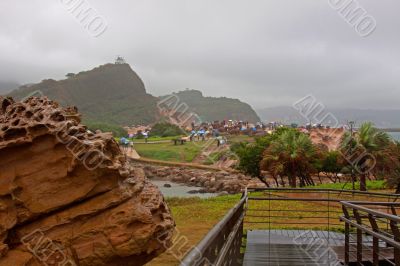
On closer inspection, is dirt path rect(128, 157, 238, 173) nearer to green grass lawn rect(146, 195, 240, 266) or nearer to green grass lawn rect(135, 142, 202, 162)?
green grass lawn rect(135, 142, 202, 162)

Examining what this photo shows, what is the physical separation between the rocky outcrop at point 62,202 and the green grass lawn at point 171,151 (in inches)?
2727

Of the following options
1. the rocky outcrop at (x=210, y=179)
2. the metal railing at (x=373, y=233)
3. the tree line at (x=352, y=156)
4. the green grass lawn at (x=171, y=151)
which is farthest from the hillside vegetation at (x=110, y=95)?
the metal railing at (x=373, y=233)

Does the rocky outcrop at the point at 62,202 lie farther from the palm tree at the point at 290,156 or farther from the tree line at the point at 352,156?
the palm tree at the point at 290,156

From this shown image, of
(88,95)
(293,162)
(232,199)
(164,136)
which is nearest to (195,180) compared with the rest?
(293,162)

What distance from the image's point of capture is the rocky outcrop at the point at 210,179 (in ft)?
134

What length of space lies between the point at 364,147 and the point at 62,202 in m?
22.7

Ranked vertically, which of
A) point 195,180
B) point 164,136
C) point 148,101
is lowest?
point 195,180

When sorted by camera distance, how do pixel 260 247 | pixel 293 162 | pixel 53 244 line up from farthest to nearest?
1. pixel 293 162
2. pixel 260 247
3. pixel 53 244

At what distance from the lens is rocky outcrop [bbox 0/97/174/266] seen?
19.4 ft

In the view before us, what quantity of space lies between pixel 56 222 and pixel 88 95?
538 feet

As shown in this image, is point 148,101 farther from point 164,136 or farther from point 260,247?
point 260,247

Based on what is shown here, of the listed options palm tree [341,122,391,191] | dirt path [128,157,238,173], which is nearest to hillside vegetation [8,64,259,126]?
dirt path [128,157,238,173]

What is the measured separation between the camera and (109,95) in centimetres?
17238

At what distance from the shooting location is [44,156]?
6.06 m
